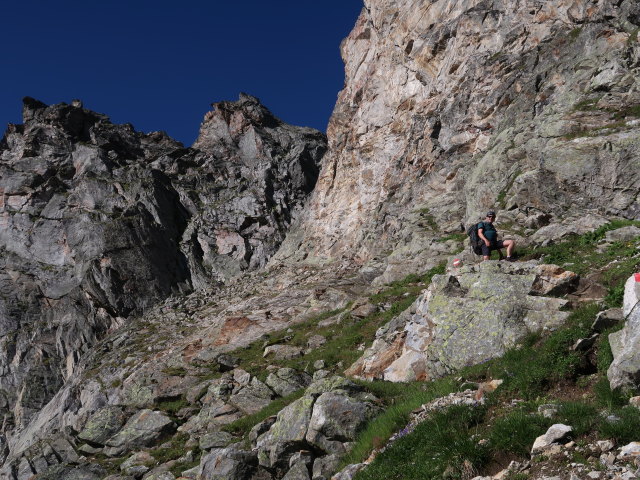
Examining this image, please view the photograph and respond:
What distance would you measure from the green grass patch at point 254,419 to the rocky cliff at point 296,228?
22.9 inches

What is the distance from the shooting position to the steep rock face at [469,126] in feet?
81.8

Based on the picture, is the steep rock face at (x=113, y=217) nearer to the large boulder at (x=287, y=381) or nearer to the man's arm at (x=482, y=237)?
the large boulder at (x=287, y=381)

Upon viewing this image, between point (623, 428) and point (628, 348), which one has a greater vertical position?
point (628, 348)

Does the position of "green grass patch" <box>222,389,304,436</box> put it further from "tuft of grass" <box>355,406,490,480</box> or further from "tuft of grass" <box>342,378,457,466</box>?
"tuft of grass" <box>355,406,490,480</box>

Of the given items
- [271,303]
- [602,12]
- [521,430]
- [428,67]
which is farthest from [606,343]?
[428,67]

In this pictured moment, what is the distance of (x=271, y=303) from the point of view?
37.4m

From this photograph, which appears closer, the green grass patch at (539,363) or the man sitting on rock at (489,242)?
the green grass patch at (539,363)

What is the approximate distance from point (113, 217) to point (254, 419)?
214ft

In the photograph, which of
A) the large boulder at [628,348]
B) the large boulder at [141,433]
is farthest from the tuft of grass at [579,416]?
the large boulder at [141,433]

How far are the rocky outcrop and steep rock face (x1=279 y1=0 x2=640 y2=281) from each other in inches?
421

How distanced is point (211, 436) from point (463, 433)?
30.6 ft

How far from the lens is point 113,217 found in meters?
72.7

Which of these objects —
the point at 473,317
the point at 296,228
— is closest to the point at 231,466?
the point at 473,317

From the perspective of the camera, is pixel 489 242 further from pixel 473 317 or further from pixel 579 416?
pixel 579 416
